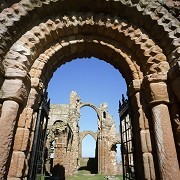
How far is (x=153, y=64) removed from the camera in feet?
11.0

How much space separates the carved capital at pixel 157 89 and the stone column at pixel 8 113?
231 cm

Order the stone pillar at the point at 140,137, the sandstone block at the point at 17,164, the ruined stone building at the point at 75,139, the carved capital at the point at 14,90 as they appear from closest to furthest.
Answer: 1. the sandstone block at the point at 17,164
2. the carved capital at the point at 14,90
3. the stone pillar at the point at 140,137
4. the ruined stone building at the point at 75,139

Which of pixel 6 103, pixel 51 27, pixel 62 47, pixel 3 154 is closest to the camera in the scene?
pixel 3 154

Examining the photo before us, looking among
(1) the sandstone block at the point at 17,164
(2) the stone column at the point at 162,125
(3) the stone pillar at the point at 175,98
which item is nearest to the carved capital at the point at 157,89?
(2) the stone column at the point at 162,125

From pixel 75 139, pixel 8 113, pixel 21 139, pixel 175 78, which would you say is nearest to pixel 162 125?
pixel 175 78

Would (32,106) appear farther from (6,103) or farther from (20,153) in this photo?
(20,153)

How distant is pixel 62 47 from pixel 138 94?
2100 mm

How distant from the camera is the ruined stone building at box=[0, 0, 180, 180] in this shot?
282 cm

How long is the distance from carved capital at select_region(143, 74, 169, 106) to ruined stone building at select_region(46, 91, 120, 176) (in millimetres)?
10890

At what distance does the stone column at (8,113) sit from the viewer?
2551 millimetres

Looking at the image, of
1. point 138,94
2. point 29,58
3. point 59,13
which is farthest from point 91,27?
point 138,94

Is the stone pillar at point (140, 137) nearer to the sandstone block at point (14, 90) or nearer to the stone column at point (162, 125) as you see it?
the stone column at point (162, 125)

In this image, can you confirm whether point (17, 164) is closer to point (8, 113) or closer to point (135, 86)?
point (8, 113)

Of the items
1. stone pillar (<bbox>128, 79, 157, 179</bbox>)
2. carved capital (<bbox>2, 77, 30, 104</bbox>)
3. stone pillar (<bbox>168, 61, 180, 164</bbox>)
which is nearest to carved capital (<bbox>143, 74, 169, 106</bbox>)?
stone pillar (<bbox>168, 61, 180, 164</bbox>)
